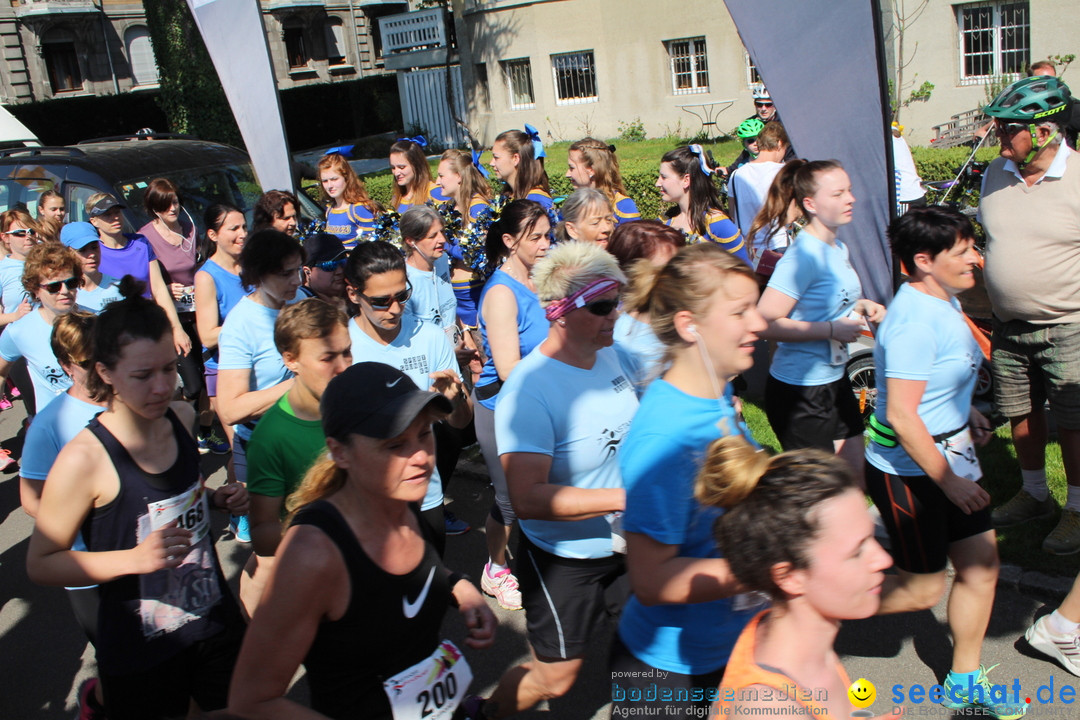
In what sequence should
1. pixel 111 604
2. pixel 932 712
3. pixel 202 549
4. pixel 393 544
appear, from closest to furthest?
pixel 393 544 < pixel 111 604 < pixel 202 549 < pixel 932 712

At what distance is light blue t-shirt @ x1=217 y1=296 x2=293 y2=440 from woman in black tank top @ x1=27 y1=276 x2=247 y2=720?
1.14m

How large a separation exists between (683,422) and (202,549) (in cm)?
176

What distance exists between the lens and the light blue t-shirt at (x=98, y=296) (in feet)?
18.3

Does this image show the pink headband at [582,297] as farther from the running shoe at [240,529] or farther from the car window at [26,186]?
the car window at [26,186]

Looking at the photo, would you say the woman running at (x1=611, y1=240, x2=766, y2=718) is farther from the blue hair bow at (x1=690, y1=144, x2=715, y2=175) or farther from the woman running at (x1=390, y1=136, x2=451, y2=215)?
the woman running at (x1=390, y1=136, x2=451, y2=215)

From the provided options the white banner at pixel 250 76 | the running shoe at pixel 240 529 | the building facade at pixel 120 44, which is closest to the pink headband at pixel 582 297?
the running shoe at pixel 240 529

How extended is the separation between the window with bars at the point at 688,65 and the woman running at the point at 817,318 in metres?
20.2

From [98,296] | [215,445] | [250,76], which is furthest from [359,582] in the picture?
[250,76]

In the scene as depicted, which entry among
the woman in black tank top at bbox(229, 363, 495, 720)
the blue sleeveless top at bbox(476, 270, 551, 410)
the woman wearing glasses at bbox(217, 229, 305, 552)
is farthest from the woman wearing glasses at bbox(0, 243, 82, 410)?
the woman in black tank top at bbox(229, 363, 495, 720)

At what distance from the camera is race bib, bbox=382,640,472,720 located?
2.26 m

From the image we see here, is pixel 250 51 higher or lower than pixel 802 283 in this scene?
higher

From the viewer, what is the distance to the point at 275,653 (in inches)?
78.7

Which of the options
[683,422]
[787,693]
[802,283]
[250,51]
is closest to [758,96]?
[250,51]

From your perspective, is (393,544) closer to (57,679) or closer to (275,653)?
(275,653)
